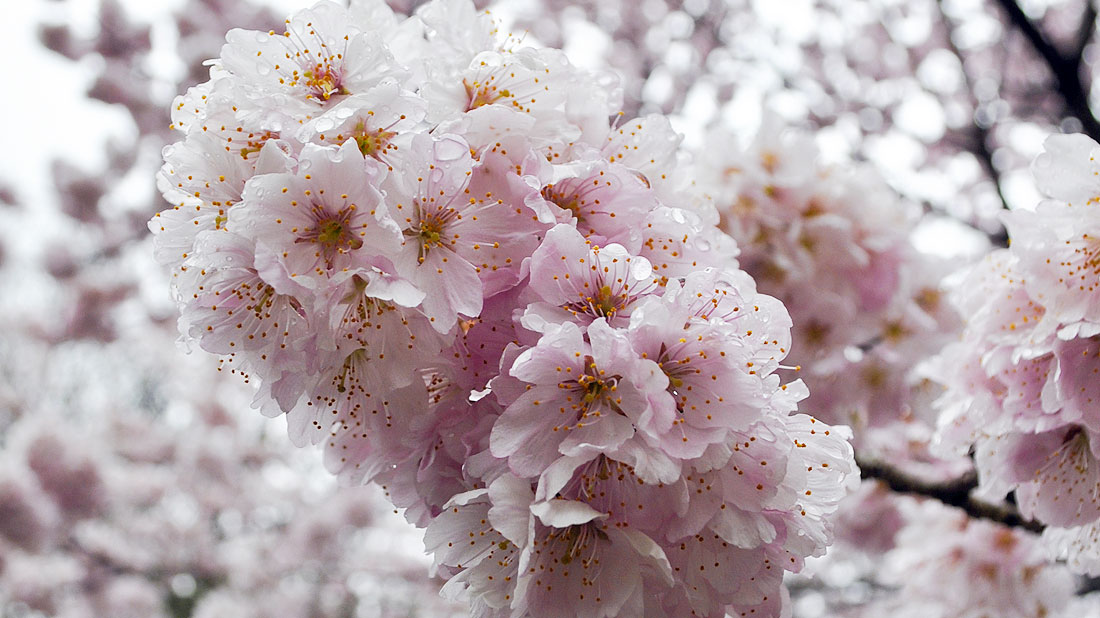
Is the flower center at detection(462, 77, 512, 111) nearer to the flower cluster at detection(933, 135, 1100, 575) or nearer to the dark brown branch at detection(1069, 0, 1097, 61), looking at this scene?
the flower cluster at detection(933, 135, 1100, 575)

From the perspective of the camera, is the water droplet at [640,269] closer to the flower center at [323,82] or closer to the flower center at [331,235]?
the flower center at [331,235]

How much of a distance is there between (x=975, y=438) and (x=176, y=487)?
6817mm

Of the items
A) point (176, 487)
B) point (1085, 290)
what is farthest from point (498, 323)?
point (176, 487)

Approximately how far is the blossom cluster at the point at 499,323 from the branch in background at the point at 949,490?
73 cm

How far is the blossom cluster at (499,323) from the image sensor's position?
0.91 meters

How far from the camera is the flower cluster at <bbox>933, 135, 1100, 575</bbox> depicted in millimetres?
1218

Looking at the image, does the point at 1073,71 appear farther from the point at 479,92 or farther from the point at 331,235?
the point at 331,235

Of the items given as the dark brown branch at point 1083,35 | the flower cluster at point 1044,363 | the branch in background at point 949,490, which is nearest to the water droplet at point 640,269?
the flower cluster at point 1044,363

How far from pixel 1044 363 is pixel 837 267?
91 centimetres

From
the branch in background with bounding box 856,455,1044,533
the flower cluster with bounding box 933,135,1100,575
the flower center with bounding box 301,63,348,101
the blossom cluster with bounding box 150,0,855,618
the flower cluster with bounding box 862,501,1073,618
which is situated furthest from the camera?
Answer: the flower cluster with bounding box 862,501,1073,618

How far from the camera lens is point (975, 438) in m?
1.44

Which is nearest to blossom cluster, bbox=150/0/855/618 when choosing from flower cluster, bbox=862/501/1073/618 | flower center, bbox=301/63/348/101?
flower center, bbox=301/63/348/101

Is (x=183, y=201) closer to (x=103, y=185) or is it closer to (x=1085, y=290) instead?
(x=1085, y=290)

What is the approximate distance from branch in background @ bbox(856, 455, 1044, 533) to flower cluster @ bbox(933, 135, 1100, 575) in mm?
211
